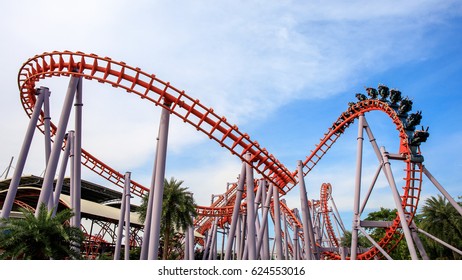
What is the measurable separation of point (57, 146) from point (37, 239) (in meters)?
4.47

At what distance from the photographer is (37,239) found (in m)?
11.7

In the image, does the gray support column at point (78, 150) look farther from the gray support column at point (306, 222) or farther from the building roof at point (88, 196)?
the building roof at point (88, 196)

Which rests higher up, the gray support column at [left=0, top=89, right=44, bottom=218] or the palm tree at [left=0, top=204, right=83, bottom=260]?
the gray support column at [left=0, top=89, right=44, bottom=218]

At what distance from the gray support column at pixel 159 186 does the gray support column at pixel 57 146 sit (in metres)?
3.90

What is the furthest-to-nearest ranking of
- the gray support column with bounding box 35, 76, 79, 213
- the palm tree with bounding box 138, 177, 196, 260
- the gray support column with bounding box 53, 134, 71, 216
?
the palm tree with bounding box 138, 177, 196, 260
the gray support column with bounding box 53, 134, 71, 216
the gray support column with bounding box 35, 76, 79, 213

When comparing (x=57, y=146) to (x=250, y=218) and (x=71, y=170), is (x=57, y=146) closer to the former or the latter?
(x=71, y=170)

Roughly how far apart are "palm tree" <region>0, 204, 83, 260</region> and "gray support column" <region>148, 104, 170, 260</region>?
8.31ft

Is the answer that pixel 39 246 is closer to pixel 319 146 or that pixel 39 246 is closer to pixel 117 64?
pixel 117 64

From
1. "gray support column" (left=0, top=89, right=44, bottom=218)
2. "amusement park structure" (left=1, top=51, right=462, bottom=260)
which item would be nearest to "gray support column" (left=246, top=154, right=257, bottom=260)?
"amusement park structure" (left=1, top=51, right=462, bottom=260)

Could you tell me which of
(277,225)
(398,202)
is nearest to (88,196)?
(277,225)

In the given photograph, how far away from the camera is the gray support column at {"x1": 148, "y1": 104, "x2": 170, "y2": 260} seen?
1349cm

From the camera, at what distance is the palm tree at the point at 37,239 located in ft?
38.9

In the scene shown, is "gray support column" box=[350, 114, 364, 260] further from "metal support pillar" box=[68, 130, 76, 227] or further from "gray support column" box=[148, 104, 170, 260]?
"metal support pillar" box=[68, 130, 76, 227]

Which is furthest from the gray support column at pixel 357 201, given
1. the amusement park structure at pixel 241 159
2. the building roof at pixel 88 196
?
the building roof at pixel 88 196
